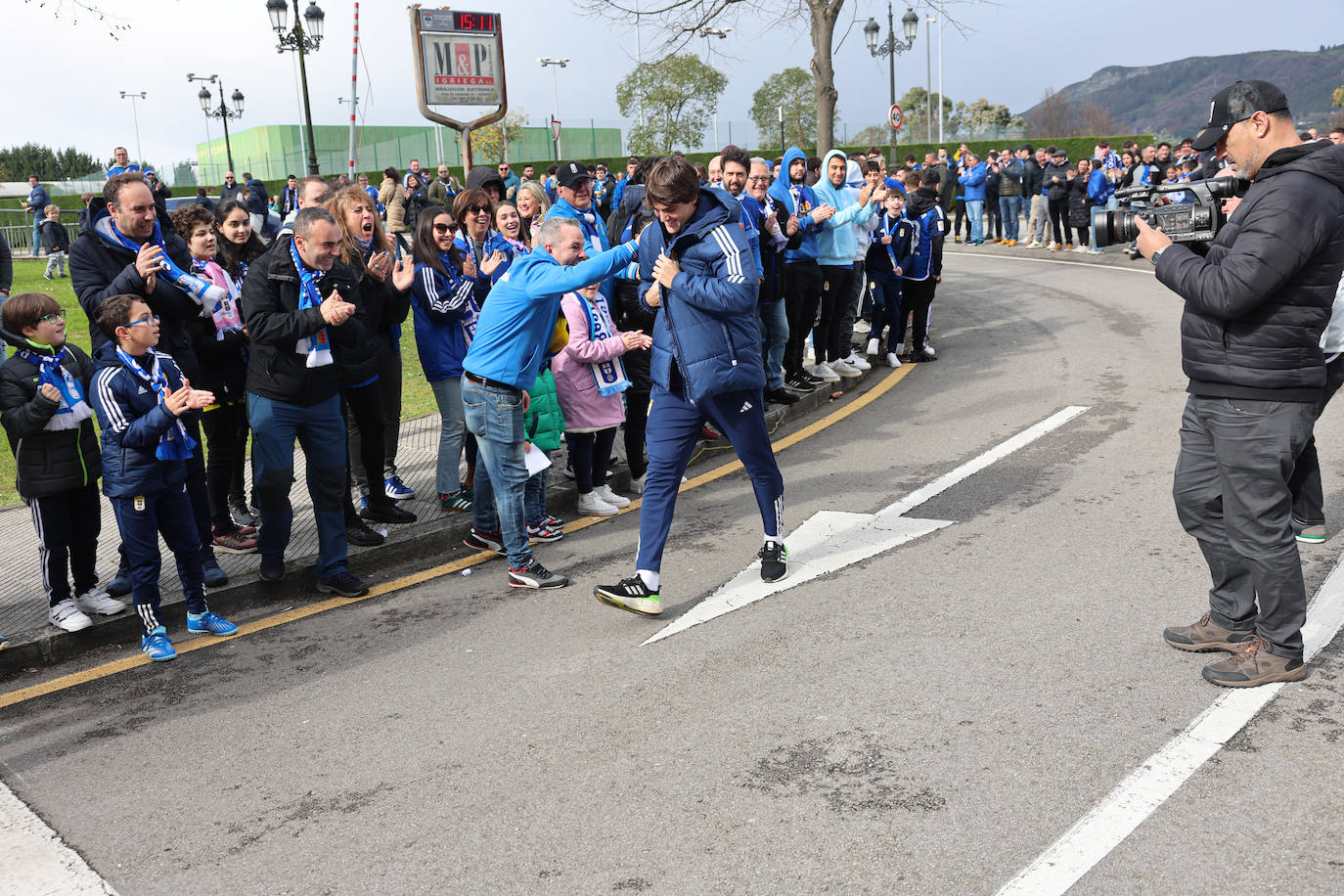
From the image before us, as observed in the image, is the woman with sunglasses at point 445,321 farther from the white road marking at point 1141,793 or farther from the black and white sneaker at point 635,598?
the white road marking at point 1141,793

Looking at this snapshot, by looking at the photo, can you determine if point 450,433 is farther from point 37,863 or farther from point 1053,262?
point 1053,262

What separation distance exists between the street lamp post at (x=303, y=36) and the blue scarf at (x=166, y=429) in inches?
690

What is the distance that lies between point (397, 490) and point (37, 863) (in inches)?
161

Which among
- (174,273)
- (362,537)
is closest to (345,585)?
(362,537)

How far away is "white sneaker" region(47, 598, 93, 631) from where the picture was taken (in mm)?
5367

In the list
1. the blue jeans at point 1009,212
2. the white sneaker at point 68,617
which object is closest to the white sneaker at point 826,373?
the white sneaker at point 68,617

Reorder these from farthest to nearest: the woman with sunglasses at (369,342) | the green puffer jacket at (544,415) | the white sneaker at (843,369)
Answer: the white sneaker at (843,369) < the green puffer jacket at (544,415) < the woman with sunglasses at (369,342)

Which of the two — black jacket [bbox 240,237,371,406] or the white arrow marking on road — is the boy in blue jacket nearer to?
black jacket [bbox 240,237,371,406]

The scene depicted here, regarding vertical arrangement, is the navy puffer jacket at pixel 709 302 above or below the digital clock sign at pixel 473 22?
below

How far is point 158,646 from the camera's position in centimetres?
530

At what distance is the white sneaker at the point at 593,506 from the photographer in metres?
7.38

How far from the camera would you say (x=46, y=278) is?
81.1 ft

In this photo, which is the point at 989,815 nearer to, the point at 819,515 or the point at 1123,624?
the point at 1123,624

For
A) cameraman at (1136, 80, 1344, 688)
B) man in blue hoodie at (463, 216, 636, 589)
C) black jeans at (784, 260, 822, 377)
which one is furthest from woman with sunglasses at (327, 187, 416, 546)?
cameraman at (1136, 80, 1344, 688)
